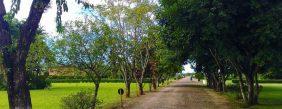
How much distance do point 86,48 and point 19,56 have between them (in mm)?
12993

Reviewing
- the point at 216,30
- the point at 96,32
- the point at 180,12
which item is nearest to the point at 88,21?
the point at 96,32

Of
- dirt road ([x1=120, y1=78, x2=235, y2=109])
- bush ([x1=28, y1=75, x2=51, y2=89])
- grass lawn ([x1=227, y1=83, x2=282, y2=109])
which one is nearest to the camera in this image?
dirt road ([x1=120, y1=78, x2=235, y2=109])

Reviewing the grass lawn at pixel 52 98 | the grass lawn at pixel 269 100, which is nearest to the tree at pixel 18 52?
the grass lawn at pixel 52 98

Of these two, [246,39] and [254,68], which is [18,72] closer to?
[246,39]

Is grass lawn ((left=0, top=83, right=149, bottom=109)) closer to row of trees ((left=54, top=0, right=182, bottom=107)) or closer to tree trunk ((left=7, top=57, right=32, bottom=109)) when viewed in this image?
row of trees ((left=54, top=0, right=182, bottom=107))

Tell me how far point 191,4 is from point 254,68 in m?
9.14

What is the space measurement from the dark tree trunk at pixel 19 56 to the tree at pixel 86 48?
41.0 ft

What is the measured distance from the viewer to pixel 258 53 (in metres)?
26.3

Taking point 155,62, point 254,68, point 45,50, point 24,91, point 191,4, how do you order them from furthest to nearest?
point 155,62 < point 254,68 < point 45,50 < point 191,4 < point 24,91

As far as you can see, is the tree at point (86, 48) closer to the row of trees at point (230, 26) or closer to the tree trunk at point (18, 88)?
the row of trees at point (230, 26)

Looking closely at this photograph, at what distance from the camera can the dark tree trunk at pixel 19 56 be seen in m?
12.6

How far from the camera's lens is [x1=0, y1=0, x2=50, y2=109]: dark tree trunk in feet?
41.5

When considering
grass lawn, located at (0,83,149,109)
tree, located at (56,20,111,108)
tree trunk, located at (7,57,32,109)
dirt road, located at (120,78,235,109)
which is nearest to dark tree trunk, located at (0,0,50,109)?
tree trunk, located at (7,57,32,109)

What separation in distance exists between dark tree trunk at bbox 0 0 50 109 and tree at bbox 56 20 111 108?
1250 centimetres
